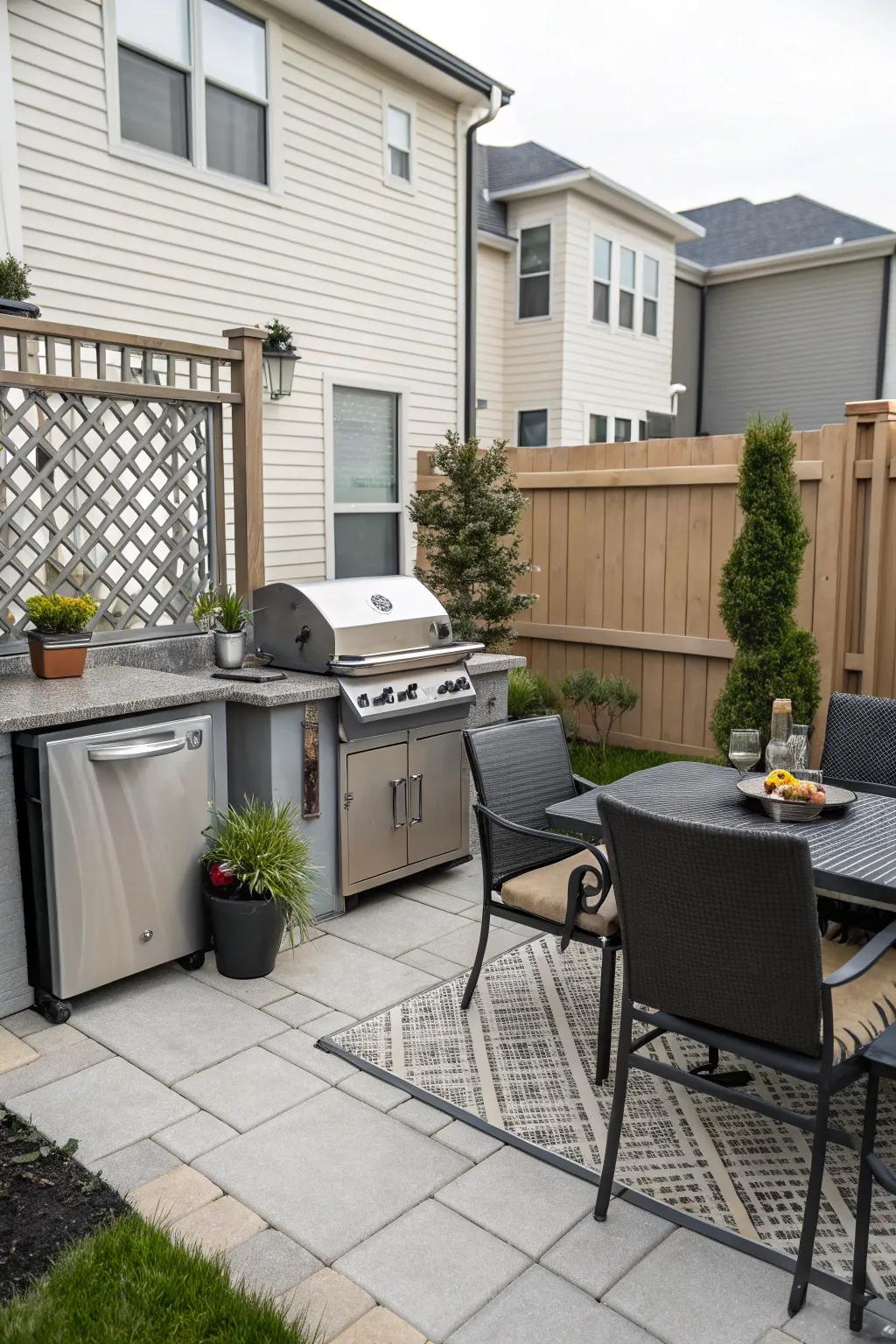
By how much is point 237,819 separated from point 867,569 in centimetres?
357

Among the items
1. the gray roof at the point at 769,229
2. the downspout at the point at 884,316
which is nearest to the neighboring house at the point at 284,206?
the downspout at the point at 884,316

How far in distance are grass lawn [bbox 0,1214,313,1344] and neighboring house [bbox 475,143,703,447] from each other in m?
10.4

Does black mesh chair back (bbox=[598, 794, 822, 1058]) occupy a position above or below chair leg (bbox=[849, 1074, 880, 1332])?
above

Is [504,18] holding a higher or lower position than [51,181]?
higher

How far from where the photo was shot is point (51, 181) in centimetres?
546

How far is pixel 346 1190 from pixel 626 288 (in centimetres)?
1212

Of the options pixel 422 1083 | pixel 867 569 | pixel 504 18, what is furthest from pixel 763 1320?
pixel 504 18

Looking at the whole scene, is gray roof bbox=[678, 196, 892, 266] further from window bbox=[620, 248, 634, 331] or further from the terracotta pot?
the terracotta pot

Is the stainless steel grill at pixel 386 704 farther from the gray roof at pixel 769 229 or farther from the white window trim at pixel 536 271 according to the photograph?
the gray roof at pixel 769 229

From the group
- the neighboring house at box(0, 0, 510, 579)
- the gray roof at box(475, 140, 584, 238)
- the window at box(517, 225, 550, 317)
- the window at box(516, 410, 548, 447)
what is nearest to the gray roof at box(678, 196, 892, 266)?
the gray roof at box(475, 140, 584, 238)

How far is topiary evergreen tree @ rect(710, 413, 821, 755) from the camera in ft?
17.1

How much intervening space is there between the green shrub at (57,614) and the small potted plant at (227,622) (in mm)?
664

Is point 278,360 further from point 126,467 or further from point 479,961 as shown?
point 479,961

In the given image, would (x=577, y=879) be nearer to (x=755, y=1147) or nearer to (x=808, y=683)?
(x=755, y=1147)
